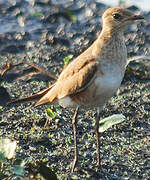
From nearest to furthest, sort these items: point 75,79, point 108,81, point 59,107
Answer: point 108,81
point 75,79
point 59,107

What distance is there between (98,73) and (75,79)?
12.1 inches

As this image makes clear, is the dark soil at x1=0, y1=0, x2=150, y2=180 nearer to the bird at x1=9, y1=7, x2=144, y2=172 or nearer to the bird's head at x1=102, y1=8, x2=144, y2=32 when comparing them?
the bird at x1=9, y1=7, x2=144, y2=172

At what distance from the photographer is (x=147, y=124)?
17.4ft

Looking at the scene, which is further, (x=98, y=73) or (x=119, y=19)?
(x=119, y=19)

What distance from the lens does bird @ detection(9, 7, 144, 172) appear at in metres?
4.23

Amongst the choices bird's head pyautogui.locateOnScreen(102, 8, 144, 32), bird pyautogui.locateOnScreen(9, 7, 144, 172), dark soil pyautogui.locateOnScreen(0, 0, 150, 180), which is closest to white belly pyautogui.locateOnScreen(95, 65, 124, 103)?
bird pyautogui.locateOnScreen(9, 7, 144, 172)

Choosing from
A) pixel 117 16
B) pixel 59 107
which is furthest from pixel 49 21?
pixel 117 16

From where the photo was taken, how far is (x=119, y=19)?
456 cm

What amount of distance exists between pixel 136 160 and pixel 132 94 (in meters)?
1.42

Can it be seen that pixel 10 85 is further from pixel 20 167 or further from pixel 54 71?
pixel 20 167

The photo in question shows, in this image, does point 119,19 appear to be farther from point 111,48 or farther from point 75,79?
point 75,79

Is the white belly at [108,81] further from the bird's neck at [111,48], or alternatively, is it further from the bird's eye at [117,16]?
the bird's eye at [117,16]

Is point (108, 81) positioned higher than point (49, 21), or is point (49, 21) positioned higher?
point (108, 81)

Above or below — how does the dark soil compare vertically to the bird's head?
below
